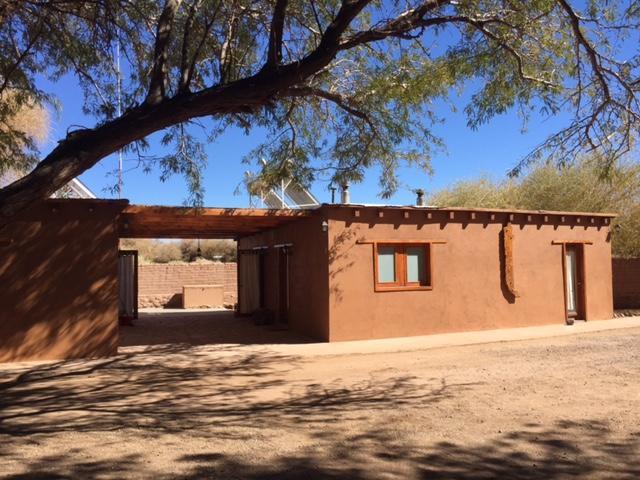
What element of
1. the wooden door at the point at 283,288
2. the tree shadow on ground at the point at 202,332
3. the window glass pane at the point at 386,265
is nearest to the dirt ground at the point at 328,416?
the tree shadow on ground at the point at 202,332

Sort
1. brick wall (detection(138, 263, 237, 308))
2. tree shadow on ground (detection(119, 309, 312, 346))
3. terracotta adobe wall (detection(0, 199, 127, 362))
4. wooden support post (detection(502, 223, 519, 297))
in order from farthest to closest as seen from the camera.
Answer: brick wall (detection(138, 263, 237, 308)) < wooden support post (detection(502, 223, 519, 297)) < tree shadow on ground (detection(119, 309, 312, 346)) < terracotta adobe wall (detection(0, 199, 127, 362))

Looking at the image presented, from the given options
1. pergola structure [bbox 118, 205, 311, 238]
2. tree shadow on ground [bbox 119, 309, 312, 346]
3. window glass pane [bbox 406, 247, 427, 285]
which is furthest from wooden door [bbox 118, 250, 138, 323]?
window glass pane [bbox 406, 247, 427, 285]

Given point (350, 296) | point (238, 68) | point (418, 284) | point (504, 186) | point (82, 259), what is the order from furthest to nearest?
1. point (504, 186)
2. point (418, 284)
3. point (350, 296)
4. point (82, 259)
5. point (238, 68)

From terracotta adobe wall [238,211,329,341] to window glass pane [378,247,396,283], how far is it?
1454mm

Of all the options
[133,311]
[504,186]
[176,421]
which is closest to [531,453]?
[176,421]

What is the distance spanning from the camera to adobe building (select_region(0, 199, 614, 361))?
10484 millimetres

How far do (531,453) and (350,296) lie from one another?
7479mm

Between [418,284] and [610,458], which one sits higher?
[418,284]

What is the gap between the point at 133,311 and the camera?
18391 mm

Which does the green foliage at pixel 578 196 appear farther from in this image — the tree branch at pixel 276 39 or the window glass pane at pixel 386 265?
the tree branch at pixel 276 39

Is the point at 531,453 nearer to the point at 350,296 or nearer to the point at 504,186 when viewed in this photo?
the point at 350,296

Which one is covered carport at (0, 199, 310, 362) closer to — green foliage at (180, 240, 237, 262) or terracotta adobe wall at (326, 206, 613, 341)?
terracotta adobe wall at (326, 206, 613, 341)

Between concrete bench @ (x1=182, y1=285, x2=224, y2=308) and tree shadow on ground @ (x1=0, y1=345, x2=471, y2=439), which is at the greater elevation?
concrete bench @ (x1=182, y1=285, x2=224, y2=308)

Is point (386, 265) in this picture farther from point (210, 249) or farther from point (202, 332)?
point (210, 249)
